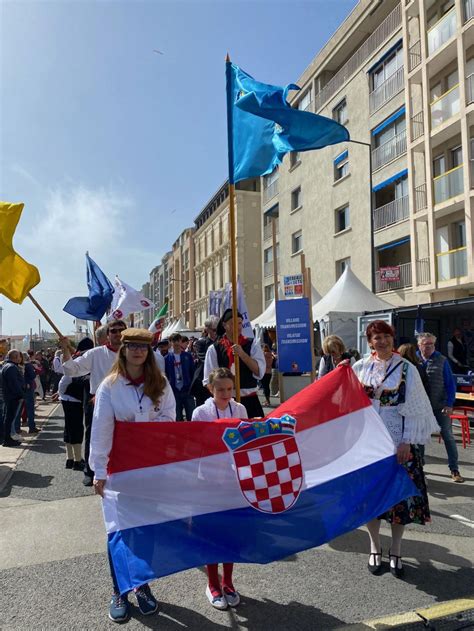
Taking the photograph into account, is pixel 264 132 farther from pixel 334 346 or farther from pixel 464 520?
pixel 464 520

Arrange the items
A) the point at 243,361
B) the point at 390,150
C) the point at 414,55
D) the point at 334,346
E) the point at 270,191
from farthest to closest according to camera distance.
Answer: the point at 270,191 < the point at 390,150 < the point at 414,55 < the point at 334,346 < the point at 243,361

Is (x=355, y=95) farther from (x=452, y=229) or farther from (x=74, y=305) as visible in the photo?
(x=74, y=305)

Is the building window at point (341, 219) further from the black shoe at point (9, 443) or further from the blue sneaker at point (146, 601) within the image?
the blue sneaker at point (146, 601)

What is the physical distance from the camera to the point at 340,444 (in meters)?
3.79

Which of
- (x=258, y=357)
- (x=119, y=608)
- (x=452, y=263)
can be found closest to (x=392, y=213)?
(x=452, y=263)

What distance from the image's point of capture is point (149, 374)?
337cm

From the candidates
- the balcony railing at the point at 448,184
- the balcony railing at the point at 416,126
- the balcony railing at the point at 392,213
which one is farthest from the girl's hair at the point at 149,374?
the balcony railing at the point at 416,126

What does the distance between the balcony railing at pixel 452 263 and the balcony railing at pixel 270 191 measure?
17520 millimetres

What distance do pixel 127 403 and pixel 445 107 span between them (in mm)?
21368

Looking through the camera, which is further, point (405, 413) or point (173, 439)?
point (405, 413)

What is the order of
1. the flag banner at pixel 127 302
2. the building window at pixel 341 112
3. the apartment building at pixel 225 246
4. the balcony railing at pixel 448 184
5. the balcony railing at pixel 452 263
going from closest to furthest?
the flag banner at pixel 127 302 → the balcony railing at pixel 452 263 → the balcony railing at pixel 448 184 → the building window at pixel 341 112 → the apartment building at pixel 225 246

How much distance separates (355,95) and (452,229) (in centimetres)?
986

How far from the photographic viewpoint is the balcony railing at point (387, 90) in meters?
22.6

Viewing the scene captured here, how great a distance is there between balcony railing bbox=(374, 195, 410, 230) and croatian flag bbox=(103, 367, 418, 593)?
2059 centimetres
